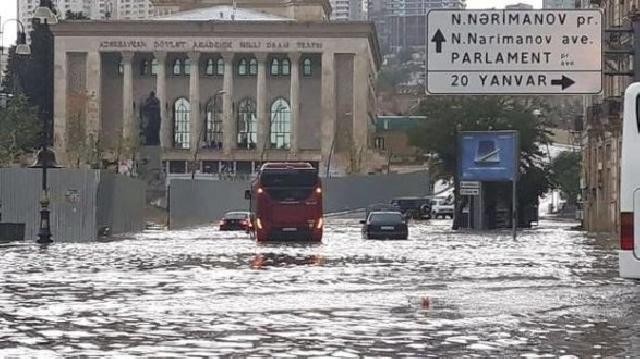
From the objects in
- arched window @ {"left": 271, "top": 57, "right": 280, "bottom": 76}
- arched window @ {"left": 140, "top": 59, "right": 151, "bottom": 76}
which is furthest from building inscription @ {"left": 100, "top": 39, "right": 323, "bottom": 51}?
arched window @ {"left": 140, "top": 59, "right": 151, "bottom": 76}

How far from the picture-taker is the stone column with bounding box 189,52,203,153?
14162 cm

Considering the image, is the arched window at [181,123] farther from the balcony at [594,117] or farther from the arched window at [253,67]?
the balcony at [594,117]

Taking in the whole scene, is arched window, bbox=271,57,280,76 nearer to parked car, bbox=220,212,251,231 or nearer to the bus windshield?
parked car, bbox=220,212,251,231

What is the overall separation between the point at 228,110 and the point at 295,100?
7.58 meters

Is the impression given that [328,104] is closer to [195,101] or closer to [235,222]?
[195,101]

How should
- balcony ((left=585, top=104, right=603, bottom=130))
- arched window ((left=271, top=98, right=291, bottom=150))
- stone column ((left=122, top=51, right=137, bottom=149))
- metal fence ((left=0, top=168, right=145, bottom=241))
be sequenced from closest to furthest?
metal fence ((left=0, top=168, right=145, bottom=241))
balcony ((left=585, top=104, right=603, bottom=130))
stone column ((left=122, top=51, right=137, bottom=149))
arched window ((left=271, top=98, right=291, bottom=150))

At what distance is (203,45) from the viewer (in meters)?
A: 138

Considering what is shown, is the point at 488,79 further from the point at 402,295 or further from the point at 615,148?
the point at 615,148

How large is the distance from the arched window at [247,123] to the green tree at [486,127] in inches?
2372

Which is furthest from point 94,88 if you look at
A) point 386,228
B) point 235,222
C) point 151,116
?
point 386,228

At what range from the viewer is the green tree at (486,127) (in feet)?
267

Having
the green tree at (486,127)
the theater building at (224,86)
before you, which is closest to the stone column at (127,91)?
the theater building at (224,86)

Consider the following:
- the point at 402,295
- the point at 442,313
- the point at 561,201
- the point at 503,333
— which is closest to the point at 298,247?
the point at 402,295

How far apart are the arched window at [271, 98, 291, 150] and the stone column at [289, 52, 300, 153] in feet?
7.22
